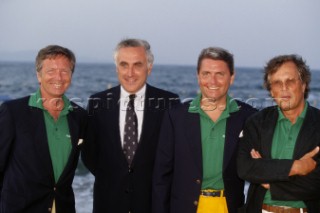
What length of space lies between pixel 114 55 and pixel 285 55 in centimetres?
155

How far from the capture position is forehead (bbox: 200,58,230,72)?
359 cm

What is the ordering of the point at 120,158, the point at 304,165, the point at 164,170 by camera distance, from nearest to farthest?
the point at 304,165 < the point at 164,170 < the point at 120,158

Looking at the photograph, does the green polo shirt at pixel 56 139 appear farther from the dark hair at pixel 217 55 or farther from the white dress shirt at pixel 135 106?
the dark hair at pixel 217 55

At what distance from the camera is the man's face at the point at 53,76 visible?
3740 millimetres

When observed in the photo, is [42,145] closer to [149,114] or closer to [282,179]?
[149,114]

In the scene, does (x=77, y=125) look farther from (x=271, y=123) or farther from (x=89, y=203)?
(x=89, y=203)

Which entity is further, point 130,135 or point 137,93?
point 137,93

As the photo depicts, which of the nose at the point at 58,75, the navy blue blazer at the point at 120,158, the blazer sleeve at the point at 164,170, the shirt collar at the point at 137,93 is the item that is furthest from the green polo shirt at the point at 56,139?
the blazer sleeve at the point at 164,170

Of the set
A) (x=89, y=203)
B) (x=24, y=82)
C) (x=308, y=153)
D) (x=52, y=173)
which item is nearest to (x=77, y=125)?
(x=52, y=173)

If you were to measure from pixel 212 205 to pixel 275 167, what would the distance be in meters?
0.59

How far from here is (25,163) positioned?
3.54 meters

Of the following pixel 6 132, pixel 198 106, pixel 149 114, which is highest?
pixel 198 106

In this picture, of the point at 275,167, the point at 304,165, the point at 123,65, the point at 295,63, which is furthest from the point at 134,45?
the point at 304,165

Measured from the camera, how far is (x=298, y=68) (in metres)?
3.31
